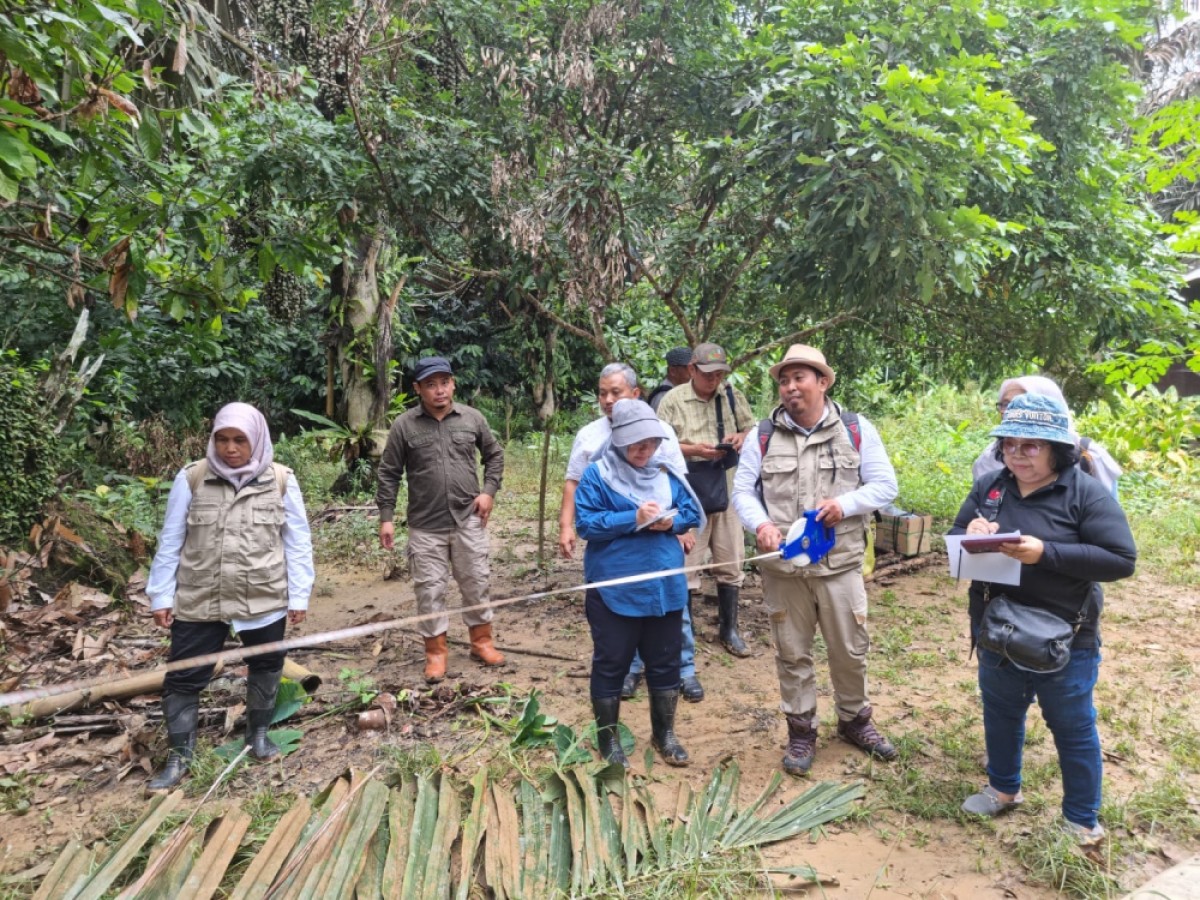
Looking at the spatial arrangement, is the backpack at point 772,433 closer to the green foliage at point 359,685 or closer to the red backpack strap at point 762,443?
the red backpack strap at point 762,443

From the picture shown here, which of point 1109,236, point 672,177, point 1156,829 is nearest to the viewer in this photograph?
point 1156,829

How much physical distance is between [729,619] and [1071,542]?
2518 millimetres

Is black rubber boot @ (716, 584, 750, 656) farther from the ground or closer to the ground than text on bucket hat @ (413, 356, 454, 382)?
closer to the ground

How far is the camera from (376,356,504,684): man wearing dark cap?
4590 mm

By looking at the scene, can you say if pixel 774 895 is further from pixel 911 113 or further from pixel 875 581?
pixel 875 581

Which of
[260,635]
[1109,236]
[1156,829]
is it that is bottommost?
[1156,829]

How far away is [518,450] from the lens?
42.1 ft

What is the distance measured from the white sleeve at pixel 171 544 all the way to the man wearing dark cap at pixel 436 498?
1.25m

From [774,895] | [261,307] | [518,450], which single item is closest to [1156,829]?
[774,895]

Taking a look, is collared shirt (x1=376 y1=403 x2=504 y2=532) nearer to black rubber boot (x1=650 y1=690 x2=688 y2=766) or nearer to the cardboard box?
black rubber boot (x1=650 y1=690 x2=688 y2=766)

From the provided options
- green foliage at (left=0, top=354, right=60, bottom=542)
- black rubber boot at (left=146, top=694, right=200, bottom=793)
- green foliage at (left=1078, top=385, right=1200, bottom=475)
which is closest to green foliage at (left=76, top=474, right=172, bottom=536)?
green foliage at (left=0, top=354, right=60, bottom=542)

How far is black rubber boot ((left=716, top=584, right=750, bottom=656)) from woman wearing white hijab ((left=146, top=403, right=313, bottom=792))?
8.55 ft

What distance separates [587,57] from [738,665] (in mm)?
3740

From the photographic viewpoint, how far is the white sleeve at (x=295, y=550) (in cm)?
362
